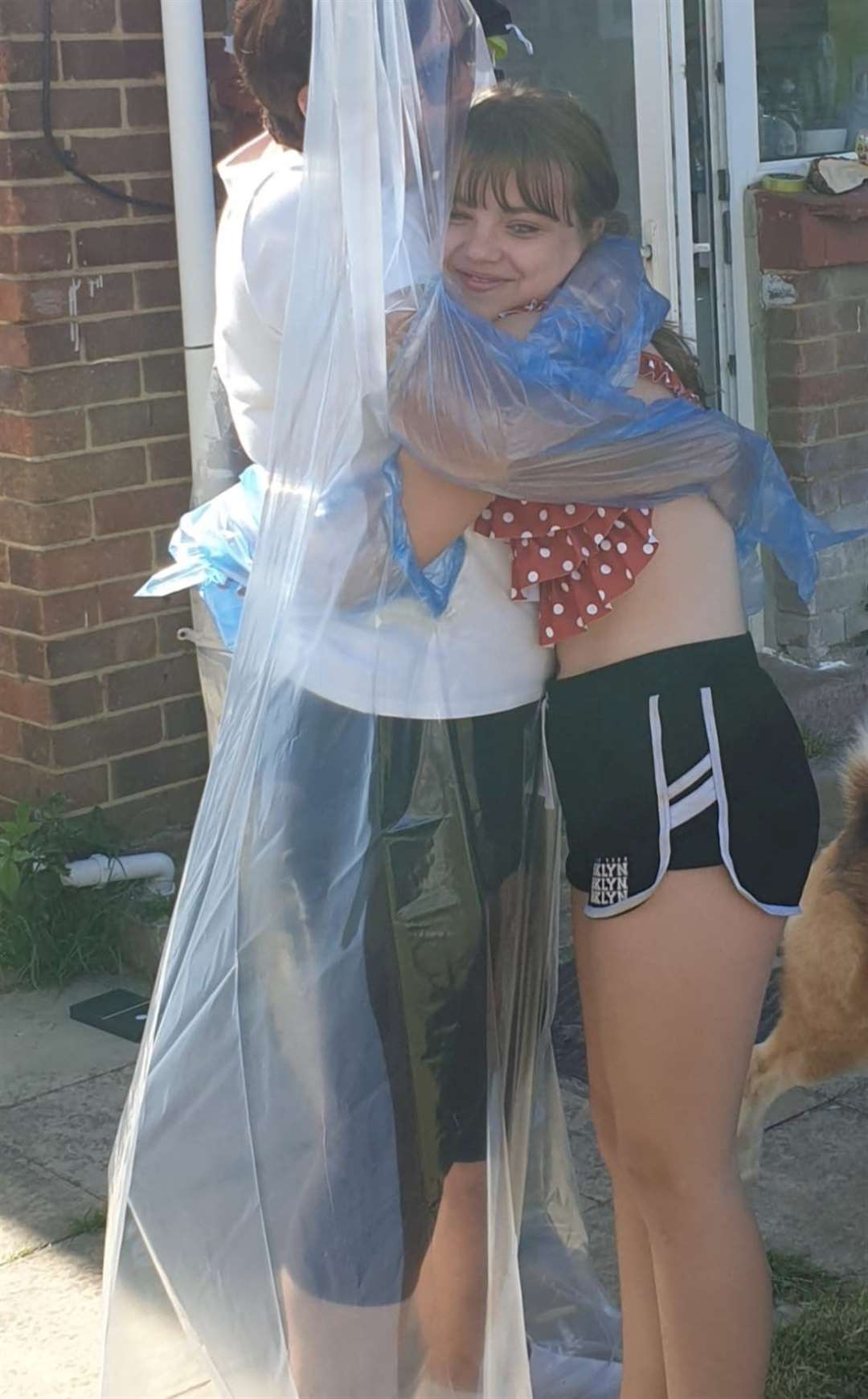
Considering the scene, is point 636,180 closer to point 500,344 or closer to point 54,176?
point 54,176

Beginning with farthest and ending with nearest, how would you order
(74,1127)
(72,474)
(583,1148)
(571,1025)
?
(72,474)
(571,1025)
(74,1127)
(583,1148)

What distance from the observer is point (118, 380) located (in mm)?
4762

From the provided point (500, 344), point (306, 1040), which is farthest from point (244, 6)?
point (306, 1040)

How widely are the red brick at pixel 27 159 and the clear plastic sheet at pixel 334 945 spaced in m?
2.49

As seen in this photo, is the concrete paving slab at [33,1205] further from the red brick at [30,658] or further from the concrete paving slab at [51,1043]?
the red brick at [30,658]

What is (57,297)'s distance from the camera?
15.1ft

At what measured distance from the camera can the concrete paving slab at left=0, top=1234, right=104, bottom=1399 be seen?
312cm

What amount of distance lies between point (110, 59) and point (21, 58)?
0.24 m

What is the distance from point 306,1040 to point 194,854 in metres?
0.28

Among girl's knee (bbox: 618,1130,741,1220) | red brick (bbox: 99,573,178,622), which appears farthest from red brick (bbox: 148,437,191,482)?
girl's knee (bbox: 618,1130,741,1220)

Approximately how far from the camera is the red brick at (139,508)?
4.77 m

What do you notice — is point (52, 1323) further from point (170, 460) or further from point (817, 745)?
point (817, 745)

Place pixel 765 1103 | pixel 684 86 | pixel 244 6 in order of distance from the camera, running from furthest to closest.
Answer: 1. pixel 684 86
2. pixel 765 1103
3. pixel 244 6

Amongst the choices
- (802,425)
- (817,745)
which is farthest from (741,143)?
(817,745)
